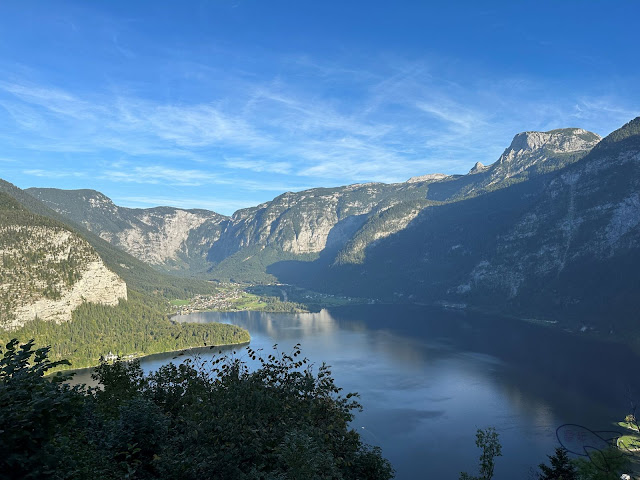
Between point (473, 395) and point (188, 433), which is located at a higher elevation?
point (188, 433)

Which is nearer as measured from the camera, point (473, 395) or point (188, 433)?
point (188, 433)

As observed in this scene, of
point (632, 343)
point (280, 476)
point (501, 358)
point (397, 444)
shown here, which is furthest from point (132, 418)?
point (632, 343)

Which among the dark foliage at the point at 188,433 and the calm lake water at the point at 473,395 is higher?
the dark foliage at the point at 188,433

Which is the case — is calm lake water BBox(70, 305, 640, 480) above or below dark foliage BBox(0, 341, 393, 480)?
below

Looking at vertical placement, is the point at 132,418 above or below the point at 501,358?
above

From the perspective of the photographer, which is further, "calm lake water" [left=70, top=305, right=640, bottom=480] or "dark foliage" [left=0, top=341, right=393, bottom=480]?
"calm lake water" [left=70, top=305, right=640, bottom=480]

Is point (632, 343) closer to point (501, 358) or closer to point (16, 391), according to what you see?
point (501, 358)

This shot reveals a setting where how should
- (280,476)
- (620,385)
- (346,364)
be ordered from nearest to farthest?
(280,476), (620,385), (346,364)

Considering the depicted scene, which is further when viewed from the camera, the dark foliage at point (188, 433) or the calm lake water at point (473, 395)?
the calm lake water at point (473, 395)
